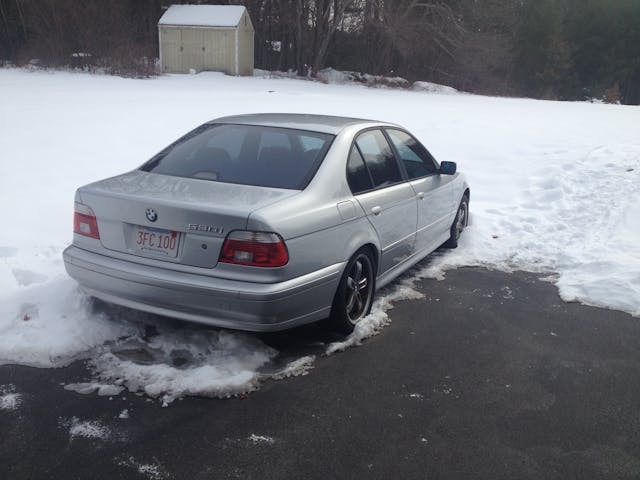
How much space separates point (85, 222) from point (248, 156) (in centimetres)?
121

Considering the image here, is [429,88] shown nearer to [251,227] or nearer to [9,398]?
[251,227]

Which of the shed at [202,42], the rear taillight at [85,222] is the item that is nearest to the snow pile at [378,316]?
the rear taillight at [85,222]

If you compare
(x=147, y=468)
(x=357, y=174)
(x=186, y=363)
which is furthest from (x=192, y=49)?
(x=147, y=468)

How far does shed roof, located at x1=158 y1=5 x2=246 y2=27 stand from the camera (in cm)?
3266

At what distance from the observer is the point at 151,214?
12.1 ft

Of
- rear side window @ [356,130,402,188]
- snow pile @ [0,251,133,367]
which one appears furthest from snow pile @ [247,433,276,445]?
rear side window @ [356,130,402,188]

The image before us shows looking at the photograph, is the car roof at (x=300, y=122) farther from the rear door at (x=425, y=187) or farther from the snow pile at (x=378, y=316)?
the snow pile at (x=378, y=316)

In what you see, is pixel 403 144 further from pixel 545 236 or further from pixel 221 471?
pixel 221 471

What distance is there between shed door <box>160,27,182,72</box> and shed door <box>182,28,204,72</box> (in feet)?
0.99

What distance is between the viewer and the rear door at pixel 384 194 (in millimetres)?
4539

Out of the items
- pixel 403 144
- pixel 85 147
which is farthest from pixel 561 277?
pixel 85 147

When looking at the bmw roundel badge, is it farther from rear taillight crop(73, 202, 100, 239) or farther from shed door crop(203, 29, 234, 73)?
shed door crop(203, 29, 234, 73)

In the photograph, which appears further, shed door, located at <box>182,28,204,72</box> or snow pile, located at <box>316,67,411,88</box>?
snow pile, located at <box>316,67,411,88</box>

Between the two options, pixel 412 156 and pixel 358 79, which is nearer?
pixel 412 156
